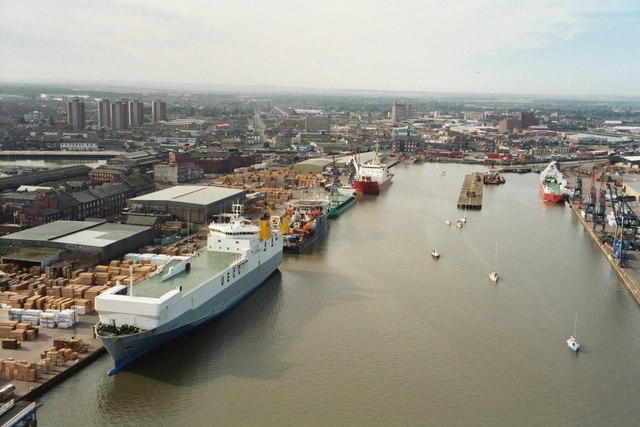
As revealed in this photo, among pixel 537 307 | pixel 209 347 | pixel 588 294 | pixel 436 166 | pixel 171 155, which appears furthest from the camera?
pixel 436 166

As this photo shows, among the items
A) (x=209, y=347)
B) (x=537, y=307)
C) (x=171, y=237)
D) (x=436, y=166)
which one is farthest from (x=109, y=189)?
(x=436, y=166)

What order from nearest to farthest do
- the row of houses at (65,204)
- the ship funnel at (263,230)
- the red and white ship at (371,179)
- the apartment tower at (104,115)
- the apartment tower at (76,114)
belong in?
the ship funnel at (263,230) < the row of houses at (65,204) < the red and white ship at (371,179) < the apartment tower at (76,114) < the apartment tower at (104,115)

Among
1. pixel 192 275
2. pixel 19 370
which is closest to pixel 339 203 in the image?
pixel 192 275

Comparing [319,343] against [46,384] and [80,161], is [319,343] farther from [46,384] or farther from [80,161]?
[80,161]

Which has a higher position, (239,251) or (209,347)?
(239,251)

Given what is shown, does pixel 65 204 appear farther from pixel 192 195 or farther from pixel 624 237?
pixel 624 237

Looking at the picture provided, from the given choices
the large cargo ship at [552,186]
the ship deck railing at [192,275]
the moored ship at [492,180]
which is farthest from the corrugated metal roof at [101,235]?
the moored ship at [492,180]

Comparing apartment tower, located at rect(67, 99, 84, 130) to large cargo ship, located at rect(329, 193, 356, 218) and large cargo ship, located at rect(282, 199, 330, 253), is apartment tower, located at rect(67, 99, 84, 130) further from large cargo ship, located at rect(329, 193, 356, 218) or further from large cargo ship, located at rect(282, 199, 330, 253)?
large cargo ship, located at rect(282, 199, 330, 253)

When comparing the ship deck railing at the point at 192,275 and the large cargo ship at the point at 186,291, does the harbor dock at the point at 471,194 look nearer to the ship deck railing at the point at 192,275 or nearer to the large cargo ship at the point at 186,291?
the large cargo ship at the point at 186,291
